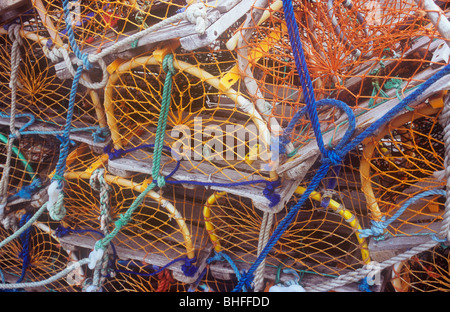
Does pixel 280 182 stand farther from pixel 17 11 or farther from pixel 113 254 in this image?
pixel 17 11

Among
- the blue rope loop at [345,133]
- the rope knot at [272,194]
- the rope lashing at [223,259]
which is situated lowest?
the rope lashing at [223,259]

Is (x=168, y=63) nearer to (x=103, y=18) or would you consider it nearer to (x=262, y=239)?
(x=103, y=18)

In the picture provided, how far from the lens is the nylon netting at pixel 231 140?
128 cm

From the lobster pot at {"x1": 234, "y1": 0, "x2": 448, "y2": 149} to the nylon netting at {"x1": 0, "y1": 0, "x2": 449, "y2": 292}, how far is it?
1 centimetres

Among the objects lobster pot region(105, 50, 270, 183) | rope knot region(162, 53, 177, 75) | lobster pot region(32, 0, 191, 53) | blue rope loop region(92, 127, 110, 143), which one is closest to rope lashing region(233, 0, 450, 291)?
lobster pot region(105, 50, 270, 183)

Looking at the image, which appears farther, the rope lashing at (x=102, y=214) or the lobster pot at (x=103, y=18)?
the rope lashing at (x=102, y=214)

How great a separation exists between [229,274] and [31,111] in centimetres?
160

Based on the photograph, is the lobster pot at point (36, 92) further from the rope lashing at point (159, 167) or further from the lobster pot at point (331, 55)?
the lobster pot at point (331, 55)

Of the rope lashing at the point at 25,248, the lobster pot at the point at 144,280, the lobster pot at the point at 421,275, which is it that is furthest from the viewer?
the rope lashing at the point at 25,248

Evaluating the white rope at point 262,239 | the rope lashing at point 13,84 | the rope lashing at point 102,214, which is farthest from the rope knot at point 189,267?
the rope lashing at point 13,84

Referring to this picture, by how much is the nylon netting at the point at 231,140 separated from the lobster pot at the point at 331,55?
0.4 inches

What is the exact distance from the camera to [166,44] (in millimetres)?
1328

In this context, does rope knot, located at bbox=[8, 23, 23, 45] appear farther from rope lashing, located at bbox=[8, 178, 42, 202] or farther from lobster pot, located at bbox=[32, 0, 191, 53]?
rope lashing, located at bbox=[8, 178, 42, 202]

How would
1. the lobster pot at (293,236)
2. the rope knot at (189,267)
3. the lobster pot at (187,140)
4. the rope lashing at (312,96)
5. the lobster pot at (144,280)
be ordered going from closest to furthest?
1. the rope lashing at (312,96)
2. the lobster pot at (187,140)
3. the lobster pot at (293,236)
4. the rope knot at (189,267)
5. the lobster pot at (144,280)
